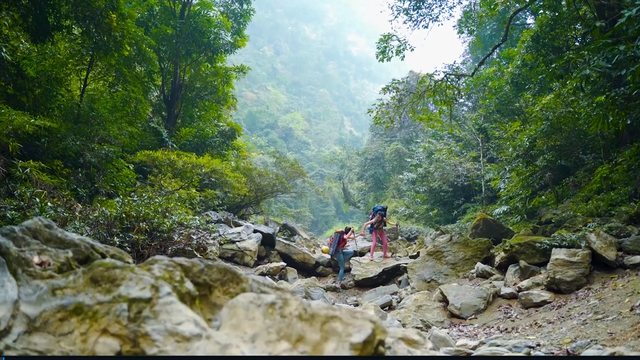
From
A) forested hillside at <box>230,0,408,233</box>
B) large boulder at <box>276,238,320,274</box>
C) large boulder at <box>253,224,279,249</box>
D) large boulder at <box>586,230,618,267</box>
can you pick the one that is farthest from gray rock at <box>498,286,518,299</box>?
forested hillside at <box>230,0,408,233</box>

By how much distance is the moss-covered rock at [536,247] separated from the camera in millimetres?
6730

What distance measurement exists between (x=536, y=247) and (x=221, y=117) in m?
15.2

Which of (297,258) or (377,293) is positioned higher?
(297,258)

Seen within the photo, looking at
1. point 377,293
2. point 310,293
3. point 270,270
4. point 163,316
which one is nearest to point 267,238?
point 270,270

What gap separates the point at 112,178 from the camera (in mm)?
9617

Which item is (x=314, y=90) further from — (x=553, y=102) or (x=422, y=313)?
(x=422, y=313)

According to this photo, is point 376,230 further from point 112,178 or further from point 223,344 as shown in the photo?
point 223,344

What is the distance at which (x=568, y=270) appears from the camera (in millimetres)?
6039

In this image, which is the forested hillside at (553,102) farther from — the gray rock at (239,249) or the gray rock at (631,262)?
the gray rock at (239,249)

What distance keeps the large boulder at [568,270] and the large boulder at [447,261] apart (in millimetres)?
2381

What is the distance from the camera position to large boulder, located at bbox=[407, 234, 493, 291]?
842 cm

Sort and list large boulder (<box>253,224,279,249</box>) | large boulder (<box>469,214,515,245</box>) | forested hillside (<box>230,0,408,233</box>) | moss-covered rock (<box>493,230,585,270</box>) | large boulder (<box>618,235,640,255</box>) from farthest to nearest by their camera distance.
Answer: forested hillside (<box>230,0,408,233</box>), large boulder (<box>253,224,279,249</box>), large boulder (<box>469,214,515,245</box>), moss-covered rock (<box>493,230,585,270</box>), large boulder (<box>618,235,640,255</box>)

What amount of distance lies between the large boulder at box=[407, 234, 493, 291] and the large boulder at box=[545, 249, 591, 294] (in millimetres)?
2381

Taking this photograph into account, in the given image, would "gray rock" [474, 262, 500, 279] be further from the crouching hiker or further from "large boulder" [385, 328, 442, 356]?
"large boulder" [385, 328, 442, 356]
